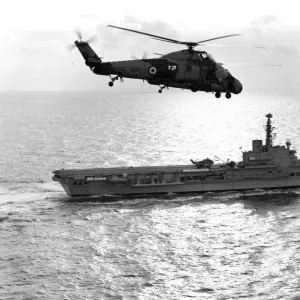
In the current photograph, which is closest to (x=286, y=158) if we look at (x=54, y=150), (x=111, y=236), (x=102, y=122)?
(x=111, y=236)

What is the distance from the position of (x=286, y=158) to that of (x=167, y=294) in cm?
3341

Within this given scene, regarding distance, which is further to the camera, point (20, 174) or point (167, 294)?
point (20, 174)

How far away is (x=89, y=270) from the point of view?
43.1 m

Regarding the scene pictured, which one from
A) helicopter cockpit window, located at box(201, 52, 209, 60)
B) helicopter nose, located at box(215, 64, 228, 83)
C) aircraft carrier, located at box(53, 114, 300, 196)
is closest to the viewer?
helicopter nose, located at box(215, 64, 228, 83)

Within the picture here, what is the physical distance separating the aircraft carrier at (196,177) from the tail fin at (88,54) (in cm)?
3301

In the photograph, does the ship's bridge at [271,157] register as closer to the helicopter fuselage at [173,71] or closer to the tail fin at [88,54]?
the helicopter fuselage at [173,71]

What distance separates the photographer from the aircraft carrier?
65.2 meters

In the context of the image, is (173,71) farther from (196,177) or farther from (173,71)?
(196,177)

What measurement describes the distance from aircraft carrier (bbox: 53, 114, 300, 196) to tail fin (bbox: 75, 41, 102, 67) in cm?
3301

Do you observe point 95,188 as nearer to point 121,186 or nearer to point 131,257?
point 121,186

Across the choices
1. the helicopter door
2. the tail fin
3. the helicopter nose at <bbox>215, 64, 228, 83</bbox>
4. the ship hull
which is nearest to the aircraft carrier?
the ship hull

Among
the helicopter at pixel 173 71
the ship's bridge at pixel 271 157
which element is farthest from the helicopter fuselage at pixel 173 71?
the ship's bridge at pixel 271 157

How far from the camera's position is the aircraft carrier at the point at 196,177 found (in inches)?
2569

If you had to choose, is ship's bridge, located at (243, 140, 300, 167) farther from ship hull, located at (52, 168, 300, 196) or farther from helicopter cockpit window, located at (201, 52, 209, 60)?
helicopter cockpit window, located at (201, 52, 209, 60)
